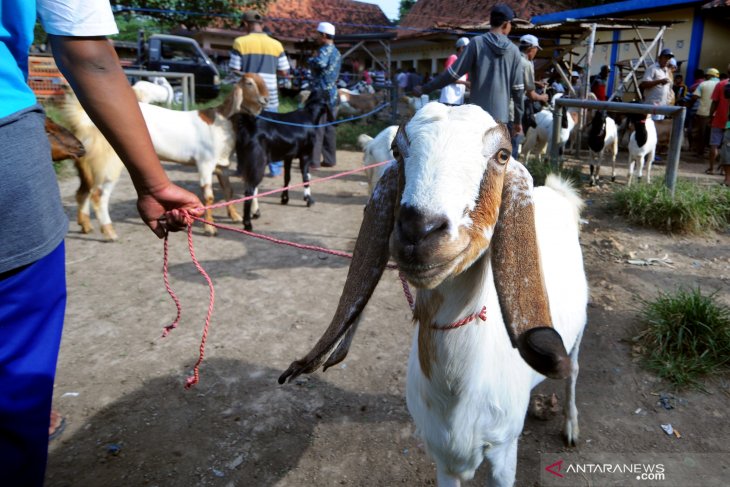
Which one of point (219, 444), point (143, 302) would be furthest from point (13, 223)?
point (143, 302)

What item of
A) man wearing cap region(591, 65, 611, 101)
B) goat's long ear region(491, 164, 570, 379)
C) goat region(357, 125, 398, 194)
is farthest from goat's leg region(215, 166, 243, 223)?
man wearing cap region(591, 65, 611, 101)

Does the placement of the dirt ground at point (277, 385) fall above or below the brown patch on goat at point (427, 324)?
below

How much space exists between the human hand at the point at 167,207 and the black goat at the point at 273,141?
4325 millimetres

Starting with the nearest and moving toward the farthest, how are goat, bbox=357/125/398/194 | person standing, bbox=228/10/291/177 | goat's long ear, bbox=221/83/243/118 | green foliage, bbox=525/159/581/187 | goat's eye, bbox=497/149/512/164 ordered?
goat's eye, bbox=497/149/512/164
goat, bbox=357/125/398/194
goat's long ear, bbox=221/83/243/118
green foliage, bbox=525/159/581/187
person standing, bbox=228/10/291/177

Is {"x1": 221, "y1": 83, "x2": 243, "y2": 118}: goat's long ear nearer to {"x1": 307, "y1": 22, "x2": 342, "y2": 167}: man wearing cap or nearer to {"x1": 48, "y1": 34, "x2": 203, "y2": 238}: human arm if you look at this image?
{"x1": 307, "y1": 22, "x2": 342, "y2": 167}: man wearing cap

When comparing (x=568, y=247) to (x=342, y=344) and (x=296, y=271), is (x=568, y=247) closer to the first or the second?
(x=342, y=344)

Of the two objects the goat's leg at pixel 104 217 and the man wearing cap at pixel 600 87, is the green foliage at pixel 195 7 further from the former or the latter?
the goat's leg at pixel 104 217

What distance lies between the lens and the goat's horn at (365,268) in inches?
67.2

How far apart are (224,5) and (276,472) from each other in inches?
902

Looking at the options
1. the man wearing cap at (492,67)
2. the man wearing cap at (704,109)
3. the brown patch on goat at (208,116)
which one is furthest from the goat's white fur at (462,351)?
the man wearing cap at (704,109)

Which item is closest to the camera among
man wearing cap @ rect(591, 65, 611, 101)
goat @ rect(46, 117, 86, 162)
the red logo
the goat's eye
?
the goat's eye

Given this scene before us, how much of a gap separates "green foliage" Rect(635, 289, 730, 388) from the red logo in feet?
3.74

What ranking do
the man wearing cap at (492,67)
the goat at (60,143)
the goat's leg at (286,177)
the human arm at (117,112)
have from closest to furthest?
the human arm at (117,112)
the goat at (60,143)
the man wearing cap at (492,67)
the goat's leg at (286,177)

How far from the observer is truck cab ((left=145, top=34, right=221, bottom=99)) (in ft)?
55.1
